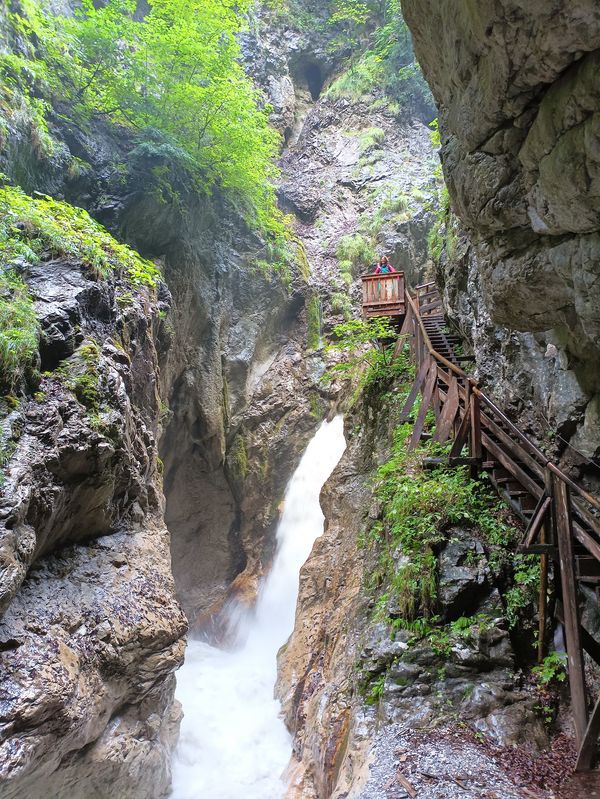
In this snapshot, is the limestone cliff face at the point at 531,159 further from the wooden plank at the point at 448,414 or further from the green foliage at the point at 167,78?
the green foliage at the point at 167,78

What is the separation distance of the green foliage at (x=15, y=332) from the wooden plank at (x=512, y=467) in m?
6.18

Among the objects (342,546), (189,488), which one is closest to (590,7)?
(342,546)

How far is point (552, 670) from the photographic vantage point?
16.4 feet

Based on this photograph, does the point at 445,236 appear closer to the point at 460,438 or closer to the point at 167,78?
the point at 460,438

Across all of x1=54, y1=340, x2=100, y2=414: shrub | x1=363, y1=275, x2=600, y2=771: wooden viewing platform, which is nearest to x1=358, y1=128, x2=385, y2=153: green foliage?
x1=363, y1=275, x2=600, y2=771: wooden viewing platform

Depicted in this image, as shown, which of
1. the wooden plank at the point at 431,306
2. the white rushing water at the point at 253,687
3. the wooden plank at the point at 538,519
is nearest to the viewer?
the wooden plank at the point at 538,519

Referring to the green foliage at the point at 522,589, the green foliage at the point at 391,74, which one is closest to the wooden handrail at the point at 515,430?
the green foliage at the point at 522,589

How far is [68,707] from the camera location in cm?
516

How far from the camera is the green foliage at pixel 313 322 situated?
18047 mm

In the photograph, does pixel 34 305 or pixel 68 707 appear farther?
pixel 34 305

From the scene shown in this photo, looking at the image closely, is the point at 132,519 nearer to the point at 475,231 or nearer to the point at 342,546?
the point at 342,546

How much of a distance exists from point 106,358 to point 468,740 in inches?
268

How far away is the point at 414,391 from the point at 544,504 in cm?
469

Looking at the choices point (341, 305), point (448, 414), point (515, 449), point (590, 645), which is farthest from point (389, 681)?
point (341, 305)
